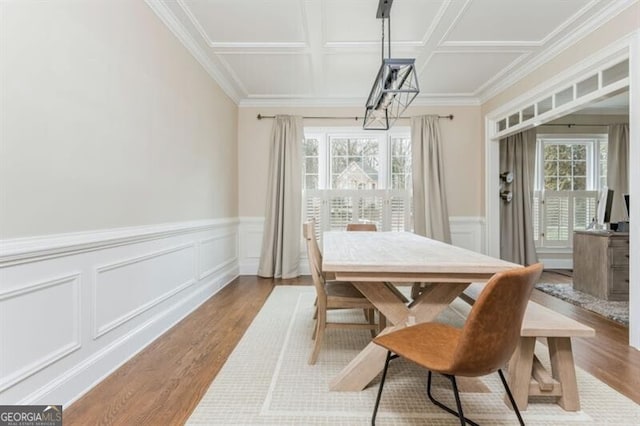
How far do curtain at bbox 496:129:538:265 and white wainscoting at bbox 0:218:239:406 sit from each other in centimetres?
452

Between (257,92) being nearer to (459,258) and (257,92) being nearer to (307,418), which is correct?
(459,258)

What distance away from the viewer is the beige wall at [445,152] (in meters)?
4.53

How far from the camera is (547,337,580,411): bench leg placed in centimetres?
A: 152

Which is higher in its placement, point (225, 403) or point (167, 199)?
point (167, 199)

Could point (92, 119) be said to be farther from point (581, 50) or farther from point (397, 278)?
point (581, 50)

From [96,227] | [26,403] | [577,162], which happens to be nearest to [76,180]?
[96,227]

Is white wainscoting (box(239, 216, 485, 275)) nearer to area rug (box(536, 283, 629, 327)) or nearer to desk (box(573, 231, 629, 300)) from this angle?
area rug (box(536, 283, 629, 327))

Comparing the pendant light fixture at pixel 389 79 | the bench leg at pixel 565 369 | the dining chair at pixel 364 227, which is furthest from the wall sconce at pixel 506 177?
the bench leg at pixel 565 369

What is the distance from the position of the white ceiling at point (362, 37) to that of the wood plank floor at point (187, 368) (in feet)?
8.19

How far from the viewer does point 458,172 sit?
4.55m

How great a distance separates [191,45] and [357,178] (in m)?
2.69

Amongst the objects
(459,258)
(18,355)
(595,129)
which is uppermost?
(595,129)

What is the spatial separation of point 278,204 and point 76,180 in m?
2.89

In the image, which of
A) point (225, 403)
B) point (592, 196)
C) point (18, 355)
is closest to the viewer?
point (18, 355)
